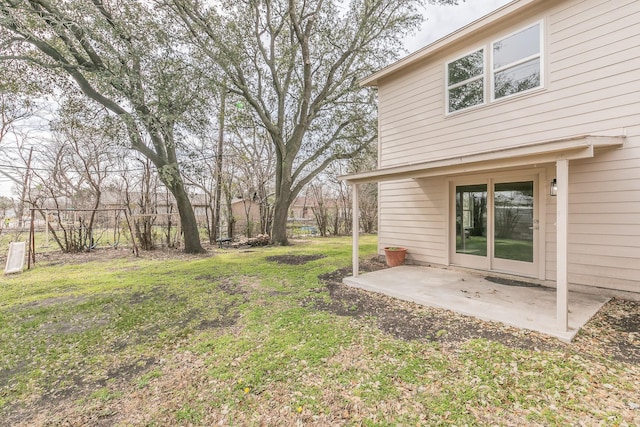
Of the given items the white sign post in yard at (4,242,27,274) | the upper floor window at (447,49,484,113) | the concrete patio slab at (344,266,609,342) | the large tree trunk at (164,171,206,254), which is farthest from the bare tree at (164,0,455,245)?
the concrete patio slab at (344,266,609,342)

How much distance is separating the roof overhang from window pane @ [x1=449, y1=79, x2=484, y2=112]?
2.09 m

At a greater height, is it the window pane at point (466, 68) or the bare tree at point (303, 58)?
the bare tree at point (303, 58)

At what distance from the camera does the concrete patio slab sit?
3.23 m

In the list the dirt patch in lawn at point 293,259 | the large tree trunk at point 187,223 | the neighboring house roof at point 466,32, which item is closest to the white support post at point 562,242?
the neighboring house roof at point 466,32

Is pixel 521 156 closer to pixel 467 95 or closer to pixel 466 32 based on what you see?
pixel 467 95

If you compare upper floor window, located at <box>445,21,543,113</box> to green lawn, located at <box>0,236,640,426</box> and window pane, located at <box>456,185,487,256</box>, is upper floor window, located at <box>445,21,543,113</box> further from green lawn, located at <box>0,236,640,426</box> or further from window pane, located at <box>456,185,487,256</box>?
green lawn, located at <box>0,236,640,426</box>

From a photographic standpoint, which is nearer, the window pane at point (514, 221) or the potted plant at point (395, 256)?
the window pane at point (514, 221)

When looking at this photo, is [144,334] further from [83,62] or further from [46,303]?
[83,62]

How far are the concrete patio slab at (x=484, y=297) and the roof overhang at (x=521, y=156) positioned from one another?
1823 mm

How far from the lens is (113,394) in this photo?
2.34 m

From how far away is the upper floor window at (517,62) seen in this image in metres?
4.59

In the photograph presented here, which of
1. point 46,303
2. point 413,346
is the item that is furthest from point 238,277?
point 413,346

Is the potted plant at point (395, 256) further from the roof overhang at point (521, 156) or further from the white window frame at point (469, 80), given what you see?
the white window frame at point (469, 80)

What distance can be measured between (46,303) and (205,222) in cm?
699
